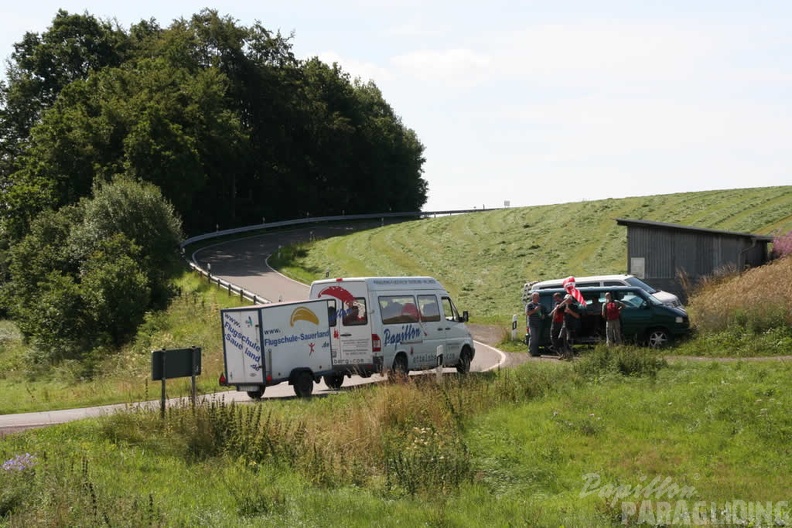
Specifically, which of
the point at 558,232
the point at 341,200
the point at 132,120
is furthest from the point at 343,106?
the point at 558,232

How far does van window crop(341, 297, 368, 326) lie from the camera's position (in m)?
23.9

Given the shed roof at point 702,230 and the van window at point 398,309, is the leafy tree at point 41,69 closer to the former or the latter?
the shed roof at point 702,230

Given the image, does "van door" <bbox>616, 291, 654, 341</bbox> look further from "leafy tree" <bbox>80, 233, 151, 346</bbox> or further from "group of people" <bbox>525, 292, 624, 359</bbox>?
"leafy tree" <bbox>80, 233, 151, 346</bbox>

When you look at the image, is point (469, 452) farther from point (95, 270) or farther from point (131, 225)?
point (131, 225)

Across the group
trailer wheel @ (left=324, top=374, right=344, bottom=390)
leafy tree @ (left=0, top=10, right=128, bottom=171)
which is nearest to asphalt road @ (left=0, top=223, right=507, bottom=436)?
trailer wheel @ (left=324, top=374, right=344, bottom=390)

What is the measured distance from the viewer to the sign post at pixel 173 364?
16.4 m

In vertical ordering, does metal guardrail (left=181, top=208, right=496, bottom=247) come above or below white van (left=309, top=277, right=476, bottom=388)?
above

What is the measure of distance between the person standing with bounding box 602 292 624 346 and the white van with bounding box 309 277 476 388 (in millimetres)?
4336

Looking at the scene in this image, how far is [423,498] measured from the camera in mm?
12562

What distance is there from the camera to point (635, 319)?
27.6 meters

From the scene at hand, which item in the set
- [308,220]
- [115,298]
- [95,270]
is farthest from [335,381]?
[308,220]

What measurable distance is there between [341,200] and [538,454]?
79.0 meters

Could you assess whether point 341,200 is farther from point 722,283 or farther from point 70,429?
point 70,429

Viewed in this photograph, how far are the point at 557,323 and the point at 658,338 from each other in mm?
2898
